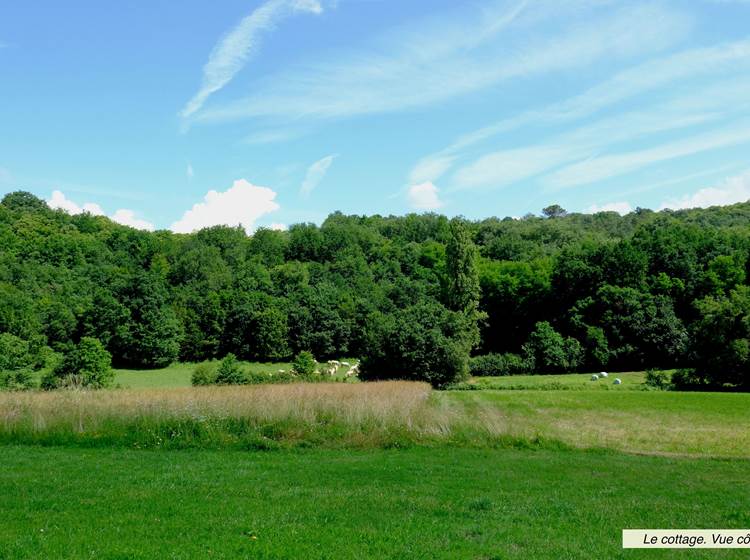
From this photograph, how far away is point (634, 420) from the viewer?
937 inches

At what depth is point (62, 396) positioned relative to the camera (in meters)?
18.2

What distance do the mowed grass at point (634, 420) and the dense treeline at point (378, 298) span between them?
9.92 metres

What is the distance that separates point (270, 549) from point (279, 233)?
9250 cm

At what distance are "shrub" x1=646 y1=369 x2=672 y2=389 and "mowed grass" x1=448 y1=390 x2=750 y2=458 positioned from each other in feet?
27.4

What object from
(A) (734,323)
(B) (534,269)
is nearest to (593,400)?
(A) (734,323)

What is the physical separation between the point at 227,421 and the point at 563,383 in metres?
34.2

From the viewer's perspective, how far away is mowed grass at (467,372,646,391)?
42812 millimetres

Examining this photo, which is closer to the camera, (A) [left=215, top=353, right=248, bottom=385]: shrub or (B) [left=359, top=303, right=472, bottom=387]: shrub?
(A) [left=215, top=353, right=248, bottom=385]: shrub

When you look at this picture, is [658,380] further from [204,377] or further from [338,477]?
[338,477]

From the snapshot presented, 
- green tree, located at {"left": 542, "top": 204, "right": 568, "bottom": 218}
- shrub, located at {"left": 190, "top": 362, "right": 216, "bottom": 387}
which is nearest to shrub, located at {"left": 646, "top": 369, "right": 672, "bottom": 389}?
shrub, located at {"left": 190, "top": 362, "right": 216, "bottom": 387}

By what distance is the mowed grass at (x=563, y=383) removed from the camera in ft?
140

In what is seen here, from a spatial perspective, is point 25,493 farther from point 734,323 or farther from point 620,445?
point 734,323

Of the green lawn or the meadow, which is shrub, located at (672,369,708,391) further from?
the green lawn

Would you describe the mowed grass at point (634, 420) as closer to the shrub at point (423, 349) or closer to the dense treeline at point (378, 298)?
the shrub at point (423, 349)
